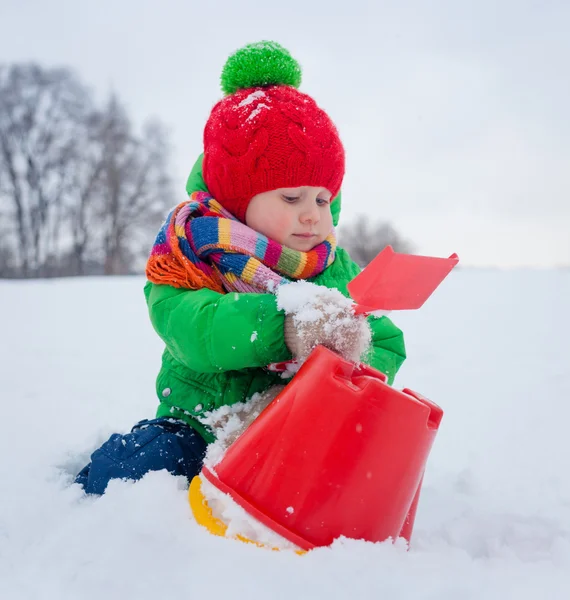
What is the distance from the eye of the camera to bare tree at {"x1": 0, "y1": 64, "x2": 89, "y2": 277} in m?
16.1

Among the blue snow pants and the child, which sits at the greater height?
the child

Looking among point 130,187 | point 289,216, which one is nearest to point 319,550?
point 289,216

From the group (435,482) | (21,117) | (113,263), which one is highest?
(435,482)

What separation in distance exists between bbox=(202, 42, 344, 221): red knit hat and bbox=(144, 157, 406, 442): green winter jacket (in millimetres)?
156

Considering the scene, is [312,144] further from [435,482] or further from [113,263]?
[113,263]

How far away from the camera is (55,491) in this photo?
1.28 meters

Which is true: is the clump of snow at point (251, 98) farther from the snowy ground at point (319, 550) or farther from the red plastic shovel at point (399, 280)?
the snowy ground at point (319, 550)

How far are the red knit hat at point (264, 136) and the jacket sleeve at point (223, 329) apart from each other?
39cm

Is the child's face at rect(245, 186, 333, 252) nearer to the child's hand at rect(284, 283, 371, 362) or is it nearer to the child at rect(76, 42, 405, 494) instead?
the child at rect(76, 42, 405, 494)

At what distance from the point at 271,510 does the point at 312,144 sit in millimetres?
964

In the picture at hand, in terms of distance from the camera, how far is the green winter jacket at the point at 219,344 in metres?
1.13

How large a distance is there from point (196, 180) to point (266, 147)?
0.95 feet

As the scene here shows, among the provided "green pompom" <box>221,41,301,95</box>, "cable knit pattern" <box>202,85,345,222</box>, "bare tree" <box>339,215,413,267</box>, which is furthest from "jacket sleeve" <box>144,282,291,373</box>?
"bare tree" <box>339,215,413,267</box>

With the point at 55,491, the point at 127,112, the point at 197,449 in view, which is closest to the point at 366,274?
the point at 197,449
